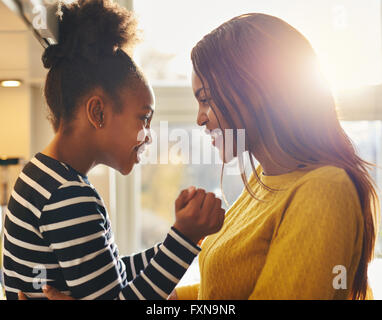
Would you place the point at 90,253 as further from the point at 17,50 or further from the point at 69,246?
the point at 17,50

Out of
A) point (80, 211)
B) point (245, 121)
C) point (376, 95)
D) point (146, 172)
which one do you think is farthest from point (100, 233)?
point (376, 95)

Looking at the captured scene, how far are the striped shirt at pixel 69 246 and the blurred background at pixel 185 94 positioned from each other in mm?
550

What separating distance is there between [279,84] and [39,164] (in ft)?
1.33

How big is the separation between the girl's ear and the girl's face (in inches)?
0.6

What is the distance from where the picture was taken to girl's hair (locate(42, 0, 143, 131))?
0.65m

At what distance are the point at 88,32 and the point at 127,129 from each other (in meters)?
0.18

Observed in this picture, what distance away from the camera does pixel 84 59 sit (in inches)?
25.5

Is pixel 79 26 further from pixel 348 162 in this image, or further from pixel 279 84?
pixel 348 162

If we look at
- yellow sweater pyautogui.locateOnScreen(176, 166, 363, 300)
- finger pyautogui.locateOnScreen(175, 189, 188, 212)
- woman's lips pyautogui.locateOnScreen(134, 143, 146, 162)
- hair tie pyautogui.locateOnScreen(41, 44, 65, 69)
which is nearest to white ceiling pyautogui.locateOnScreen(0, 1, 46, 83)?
hair tie pyautogui.locateOnScreen(41, 44, 65, 69)

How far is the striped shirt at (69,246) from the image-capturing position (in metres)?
0.54

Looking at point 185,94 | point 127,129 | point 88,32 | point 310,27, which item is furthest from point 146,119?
point 310,27

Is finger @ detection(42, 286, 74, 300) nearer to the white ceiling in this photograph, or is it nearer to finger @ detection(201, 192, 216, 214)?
finger @ detection(201, 192, 216, 214)

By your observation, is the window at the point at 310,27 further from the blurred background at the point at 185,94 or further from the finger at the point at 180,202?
the finger at the point at 180,202

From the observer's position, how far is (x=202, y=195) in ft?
1.95
